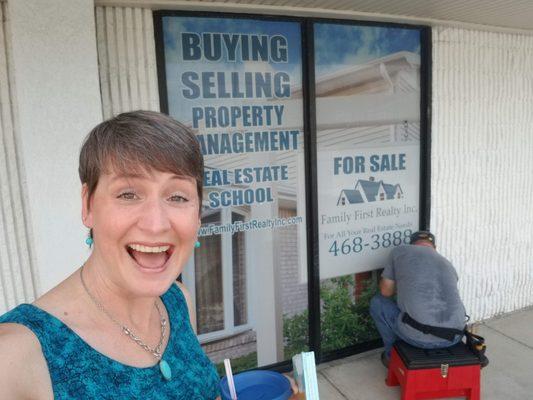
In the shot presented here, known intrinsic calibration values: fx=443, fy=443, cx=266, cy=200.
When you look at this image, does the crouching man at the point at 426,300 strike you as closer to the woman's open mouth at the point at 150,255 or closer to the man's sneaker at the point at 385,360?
the man's sneaker at the point at 385,360

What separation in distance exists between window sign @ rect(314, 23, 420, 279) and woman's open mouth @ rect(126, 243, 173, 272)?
2.49 m

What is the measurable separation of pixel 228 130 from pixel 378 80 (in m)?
1.37

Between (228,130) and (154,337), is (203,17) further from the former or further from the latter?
(154,337)

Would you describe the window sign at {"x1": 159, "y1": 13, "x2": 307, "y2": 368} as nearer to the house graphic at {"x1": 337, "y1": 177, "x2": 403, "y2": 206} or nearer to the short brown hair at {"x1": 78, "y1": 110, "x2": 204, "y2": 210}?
the house graphic at {"x1": 337, "y1": 177, "x2": 403, "y2": 206}

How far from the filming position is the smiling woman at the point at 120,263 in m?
1.05

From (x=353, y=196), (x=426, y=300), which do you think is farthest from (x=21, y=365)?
(x=353, y=196)

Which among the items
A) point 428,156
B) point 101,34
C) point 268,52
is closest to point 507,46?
point 428,156

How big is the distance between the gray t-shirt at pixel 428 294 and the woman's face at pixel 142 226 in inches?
95.9

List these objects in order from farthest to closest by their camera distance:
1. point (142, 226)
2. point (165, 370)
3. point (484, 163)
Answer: point (484, 163)
point (165, 370)
point (142, 226)

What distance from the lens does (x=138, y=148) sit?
1.10m

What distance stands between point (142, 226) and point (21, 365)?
390 millimetres

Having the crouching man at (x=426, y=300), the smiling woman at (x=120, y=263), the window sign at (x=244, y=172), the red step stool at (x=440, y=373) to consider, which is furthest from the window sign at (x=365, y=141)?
the smiling woman at (x=120, y=263)

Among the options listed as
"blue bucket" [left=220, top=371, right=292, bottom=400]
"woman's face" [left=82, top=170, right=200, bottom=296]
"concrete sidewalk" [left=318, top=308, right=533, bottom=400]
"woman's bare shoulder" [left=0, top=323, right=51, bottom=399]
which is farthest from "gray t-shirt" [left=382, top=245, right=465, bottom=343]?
"woman's bare shoulder" [left=0, top=323, right=51, bottom=399]

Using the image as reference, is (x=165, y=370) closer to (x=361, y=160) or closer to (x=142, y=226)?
(x=142, y=226)
